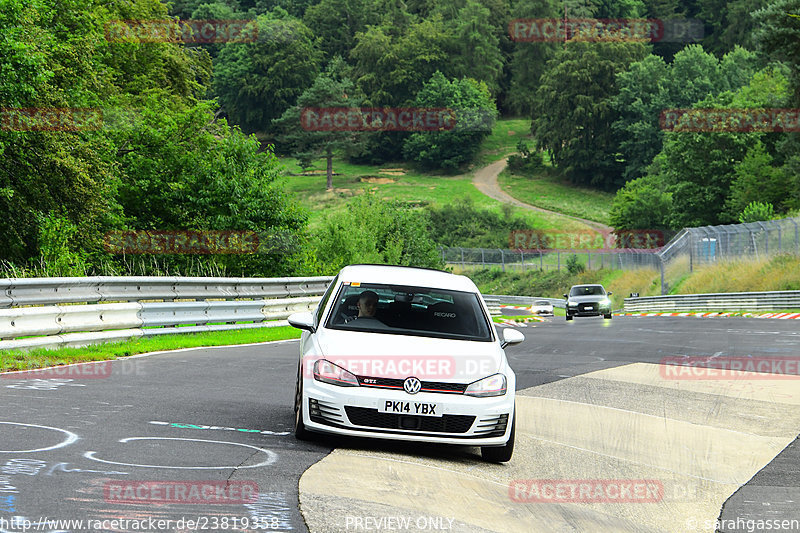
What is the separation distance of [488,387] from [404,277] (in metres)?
1.85

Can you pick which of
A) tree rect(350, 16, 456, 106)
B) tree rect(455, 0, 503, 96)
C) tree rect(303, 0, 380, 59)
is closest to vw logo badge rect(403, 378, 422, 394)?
tree rect(350, 16, 456, 106)

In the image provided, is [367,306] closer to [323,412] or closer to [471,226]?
[323,412]

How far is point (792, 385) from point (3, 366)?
10.4 metres

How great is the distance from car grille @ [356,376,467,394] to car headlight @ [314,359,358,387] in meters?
0.07

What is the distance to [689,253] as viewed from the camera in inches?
2160

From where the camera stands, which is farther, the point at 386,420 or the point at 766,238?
the point at 766,238

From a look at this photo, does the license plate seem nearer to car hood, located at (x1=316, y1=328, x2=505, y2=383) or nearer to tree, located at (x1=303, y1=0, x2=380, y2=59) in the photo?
car hood, located at (x1=316, y1=328, x2=505, y2=383)

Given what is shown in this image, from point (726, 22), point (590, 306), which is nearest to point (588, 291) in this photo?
point (590, 306)

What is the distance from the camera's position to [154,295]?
18.1m

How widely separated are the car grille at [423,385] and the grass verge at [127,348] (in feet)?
20.1

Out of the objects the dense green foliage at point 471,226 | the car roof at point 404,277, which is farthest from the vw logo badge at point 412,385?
the dense green foliage at point 471,226

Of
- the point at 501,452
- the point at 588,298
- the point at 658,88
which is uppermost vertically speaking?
the point at 501,452

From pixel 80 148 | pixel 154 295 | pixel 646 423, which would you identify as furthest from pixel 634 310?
pixel 646 423

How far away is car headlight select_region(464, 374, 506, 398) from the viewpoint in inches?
326
